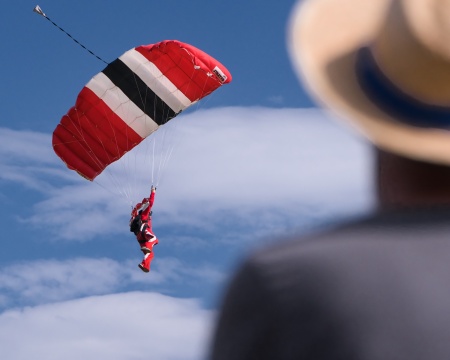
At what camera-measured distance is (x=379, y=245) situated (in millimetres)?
1073

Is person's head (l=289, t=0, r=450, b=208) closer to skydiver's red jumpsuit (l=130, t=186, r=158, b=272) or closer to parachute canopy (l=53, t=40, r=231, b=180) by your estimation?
skydiver's red jumpsuit (l=130, t=186, r=158, b=272)

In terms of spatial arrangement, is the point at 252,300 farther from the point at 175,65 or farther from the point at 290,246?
the point at 175,65

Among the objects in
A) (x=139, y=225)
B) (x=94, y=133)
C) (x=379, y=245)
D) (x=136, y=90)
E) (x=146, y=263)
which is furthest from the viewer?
(x=94, y=133)

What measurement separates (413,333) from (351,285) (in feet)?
0.27

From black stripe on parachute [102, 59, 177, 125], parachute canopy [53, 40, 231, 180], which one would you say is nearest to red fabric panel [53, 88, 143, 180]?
parachute canopy [53, 40, 231, 180]

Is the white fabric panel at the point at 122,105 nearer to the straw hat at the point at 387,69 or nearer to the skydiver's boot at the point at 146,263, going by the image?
the skydiver's boot at the point at 146,263

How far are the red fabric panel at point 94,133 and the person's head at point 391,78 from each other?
20060mm

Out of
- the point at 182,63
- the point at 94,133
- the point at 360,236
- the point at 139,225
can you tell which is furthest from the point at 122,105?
the point at 360,236

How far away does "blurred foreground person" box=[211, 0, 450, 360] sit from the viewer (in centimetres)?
104

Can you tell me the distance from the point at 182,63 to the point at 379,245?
66.5 ft

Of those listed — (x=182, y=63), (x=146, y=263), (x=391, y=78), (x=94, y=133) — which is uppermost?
(x=182, y=63)

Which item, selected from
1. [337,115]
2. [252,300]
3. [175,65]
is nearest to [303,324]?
[252,300]

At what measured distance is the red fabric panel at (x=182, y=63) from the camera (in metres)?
21.0

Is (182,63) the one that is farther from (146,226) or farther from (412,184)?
(412,184)
